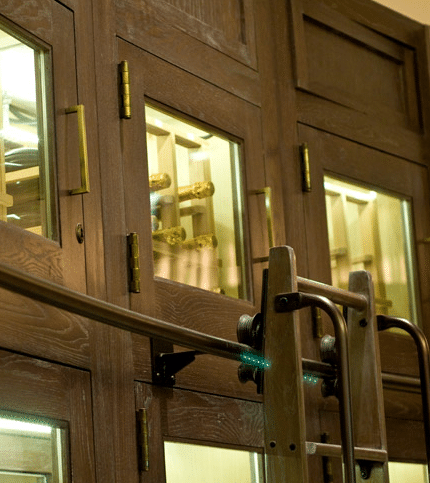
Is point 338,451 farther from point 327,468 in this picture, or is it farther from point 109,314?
point 327,468

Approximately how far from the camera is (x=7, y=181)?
1765mm

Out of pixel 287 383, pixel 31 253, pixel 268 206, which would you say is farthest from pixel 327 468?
pixel 31 253

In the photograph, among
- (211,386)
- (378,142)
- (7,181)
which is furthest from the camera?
(378,142)

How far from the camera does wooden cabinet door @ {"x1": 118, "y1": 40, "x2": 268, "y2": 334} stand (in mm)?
2045

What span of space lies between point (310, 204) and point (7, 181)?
1.02 metres

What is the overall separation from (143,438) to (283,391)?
29 centimetres

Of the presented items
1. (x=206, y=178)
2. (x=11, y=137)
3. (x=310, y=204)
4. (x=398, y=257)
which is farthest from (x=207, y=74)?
(x=398, y=257)

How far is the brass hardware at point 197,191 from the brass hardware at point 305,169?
1.20ft

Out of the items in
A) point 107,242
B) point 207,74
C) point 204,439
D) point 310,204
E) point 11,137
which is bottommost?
point 204,439

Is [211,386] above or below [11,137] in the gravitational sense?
below

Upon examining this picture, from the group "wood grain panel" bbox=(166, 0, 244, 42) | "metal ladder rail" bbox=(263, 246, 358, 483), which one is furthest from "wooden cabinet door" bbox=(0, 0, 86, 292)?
"wood grain panel" bbox=(166, 0, 244, 42)

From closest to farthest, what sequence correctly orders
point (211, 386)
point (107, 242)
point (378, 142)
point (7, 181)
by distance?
point (7, 181)
point (107, 242)
point (211, 386)
point (378, 142)

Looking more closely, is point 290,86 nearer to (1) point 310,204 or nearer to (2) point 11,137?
(1) point 310,204

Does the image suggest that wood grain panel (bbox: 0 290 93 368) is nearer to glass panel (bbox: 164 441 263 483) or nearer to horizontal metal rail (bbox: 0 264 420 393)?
horizontal metal rail (bbox: 0 264 420 393)
